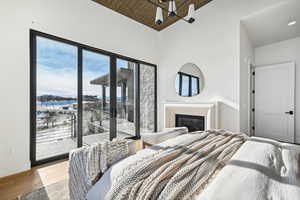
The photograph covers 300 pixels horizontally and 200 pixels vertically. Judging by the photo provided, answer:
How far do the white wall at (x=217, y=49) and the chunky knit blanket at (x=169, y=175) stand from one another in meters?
2.30

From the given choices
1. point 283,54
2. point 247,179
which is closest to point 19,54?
point 247,179

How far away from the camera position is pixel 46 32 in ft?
8.27

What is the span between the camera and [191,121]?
3.88 metres

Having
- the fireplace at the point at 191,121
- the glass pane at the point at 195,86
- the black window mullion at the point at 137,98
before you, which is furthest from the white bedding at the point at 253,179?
the black window mullion at the point at 137,98

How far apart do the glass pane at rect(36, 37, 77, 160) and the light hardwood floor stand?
1.12ft

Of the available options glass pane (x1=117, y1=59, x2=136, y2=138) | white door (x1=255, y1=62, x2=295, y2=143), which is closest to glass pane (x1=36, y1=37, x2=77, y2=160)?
glass pane (x1=117, y1=59, x2=136, y2=138)

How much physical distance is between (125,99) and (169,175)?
307 cm

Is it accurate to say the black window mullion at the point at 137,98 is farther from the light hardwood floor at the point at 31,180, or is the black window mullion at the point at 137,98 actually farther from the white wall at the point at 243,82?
the white wall at the point at 243,82

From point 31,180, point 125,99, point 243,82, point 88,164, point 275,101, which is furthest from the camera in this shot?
point 275,101

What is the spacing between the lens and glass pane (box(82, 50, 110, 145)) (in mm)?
3119

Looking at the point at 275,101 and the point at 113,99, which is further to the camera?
the point at 275,101

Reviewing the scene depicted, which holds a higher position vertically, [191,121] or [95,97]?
[95,97]

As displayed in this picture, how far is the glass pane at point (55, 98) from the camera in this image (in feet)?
8.39

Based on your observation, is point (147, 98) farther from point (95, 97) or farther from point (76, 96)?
point (76, 96)
